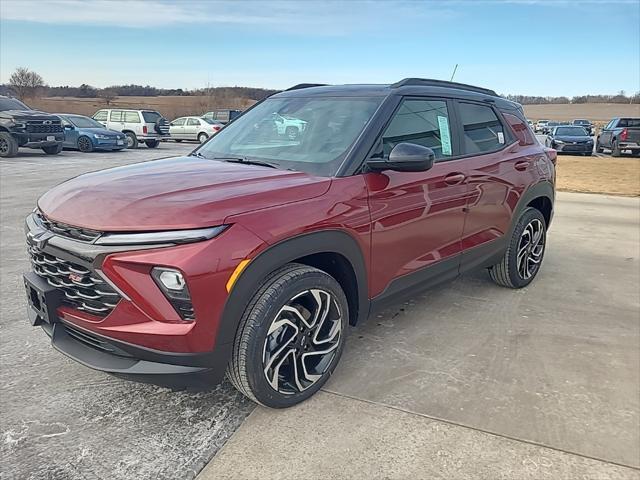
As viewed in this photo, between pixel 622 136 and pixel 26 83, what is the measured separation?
6392cm

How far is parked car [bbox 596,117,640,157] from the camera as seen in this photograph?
2111 cm

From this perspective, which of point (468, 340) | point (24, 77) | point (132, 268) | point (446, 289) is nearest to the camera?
point (132, 268)

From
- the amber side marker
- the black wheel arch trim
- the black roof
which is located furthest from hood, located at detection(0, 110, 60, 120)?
the amber side marker

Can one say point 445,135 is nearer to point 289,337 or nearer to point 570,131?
point 289,337

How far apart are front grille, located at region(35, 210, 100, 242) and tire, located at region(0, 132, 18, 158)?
595 inches

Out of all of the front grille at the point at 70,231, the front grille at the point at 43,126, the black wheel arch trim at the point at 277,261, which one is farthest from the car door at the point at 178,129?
the black wheel arch trim at the point at 277,261

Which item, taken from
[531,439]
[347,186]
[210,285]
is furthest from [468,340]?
[210,285]

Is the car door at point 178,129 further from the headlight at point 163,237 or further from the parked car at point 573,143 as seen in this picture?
the headlight at point 163,237

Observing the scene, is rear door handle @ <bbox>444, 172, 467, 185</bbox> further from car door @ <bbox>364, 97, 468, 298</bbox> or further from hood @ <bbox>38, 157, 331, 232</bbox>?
hood @ <bbox>38, 157, 331, 232</bbox>

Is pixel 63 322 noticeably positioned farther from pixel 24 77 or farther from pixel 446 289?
pixel 24 77

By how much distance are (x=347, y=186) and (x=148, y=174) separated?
114 cm

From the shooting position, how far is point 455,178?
11.9ft

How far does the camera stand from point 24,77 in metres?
64.4

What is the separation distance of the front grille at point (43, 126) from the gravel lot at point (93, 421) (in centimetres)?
1433
